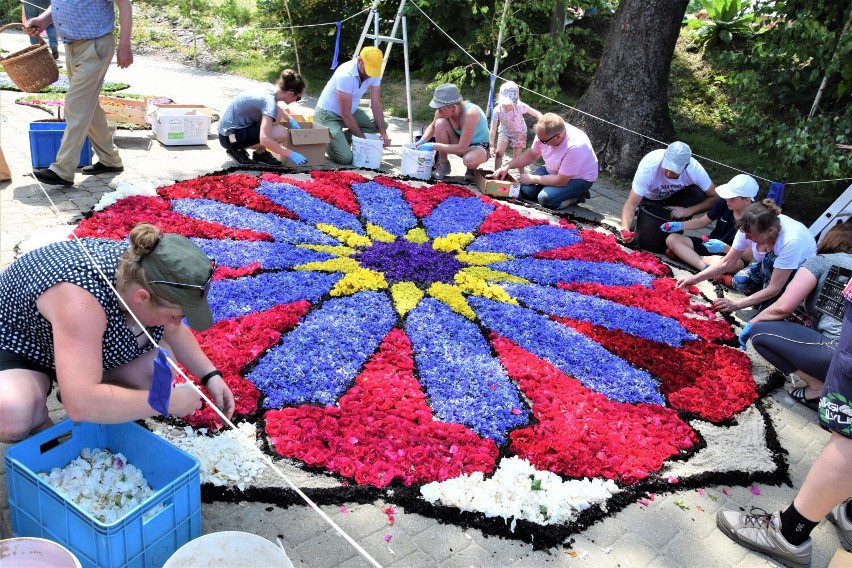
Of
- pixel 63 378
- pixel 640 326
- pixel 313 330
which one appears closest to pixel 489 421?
pixel 313 330

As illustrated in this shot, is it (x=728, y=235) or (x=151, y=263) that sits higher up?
(x=151, y=263)

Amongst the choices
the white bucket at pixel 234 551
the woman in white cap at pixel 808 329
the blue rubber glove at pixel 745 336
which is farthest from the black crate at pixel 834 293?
the white bucket at pixel 234 551

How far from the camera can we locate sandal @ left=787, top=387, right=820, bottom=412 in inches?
193

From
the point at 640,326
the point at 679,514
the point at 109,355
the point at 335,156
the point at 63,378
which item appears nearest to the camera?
the point at 63,378

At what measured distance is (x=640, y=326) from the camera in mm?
5660

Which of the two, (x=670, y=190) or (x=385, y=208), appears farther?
(x=670, y=190)

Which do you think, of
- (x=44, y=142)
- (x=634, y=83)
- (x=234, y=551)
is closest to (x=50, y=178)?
(x=44, y=142)

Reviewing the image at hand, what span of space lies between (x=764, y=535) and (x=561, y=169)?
5283 millimetres

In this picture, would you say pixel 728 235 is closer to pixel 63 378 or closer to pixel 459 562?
pixel 459 562

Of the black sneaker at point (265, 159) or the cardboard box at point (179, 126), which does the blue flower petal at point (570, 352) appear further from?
the cardboard box at point (179, 126)

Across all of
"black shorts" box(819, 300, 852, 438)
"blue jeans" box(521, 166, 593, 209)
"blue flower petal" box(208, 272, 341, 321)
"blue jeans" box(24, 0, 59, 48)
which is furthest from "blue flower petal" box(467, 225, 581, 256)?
"blue jeans" box(24, 0, 59, 48)

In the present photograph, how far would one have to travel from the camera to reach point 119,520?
252cm

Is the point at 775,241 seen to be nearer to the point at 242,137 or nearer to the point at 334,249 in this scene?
the point at 334,249

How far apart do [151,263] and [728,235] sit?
6084 millimetres
